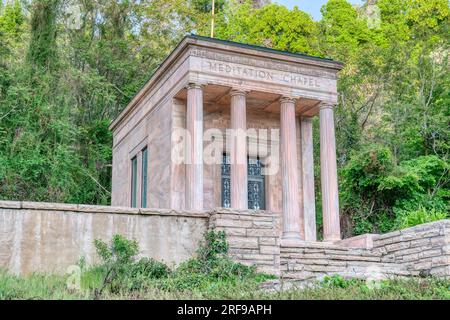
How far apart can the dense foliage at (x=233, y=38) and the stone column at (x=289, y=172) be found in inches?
143

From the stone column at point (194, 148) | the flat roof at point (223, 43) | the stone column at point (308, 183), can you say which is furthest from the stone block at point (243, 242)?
the stone column at point (308, 183)

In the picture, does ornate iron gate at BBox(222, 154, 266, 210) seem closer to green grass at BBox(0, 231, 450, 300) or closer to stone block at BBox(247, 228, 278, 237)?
stone block at BBox(247, 228, 278, 237)

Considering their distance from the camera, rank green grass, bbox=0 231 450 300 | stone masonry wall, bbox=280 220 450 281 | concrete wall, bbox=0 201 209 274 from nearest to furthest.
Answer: green grass, bbox=0 231 450 300 < concrete wall, bbox=0 201 209 274 < stone masonry wall, bbox=280 220 450 281

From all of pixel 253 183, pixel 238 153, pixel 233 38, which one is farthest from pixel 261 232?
pixel 233 38

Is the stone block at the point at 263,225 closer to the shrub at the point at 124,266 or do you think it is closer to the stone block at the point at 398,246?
the shrub at the point at 124,266

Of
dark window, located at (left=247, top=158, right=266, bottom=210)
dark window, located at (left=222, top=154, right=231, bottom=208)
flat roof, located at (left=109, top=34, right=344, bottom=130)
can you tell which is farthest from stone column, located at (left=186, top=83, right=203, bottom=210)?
dark window, located at (left=247, top=158, right=266, bottom=210)

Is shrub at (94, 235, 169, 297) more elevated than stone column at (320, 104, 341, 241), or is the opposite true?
stone column at (320, 104, 341, 241)

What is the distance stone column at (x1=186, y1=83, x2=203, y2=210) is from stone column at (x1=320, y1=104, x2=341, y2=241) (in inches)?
172

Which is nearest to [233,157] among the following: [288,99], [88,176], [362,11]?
[288,99]

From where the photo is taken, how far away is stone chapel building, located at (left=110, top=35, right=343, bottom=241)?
1861 centimetres

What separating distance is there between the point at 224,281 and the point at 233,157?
8423 millimetres

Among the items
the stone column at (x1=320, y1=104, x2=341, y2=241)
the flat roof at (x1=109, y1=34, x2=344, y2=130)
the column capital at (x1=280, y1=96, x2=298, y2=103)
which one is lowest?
the stone column at (x1=320, y1=104, x2=341, y2=241)

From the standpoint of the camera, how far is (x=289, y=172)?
19.4 metres

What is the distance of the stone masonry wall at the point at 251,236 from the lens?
11891 mm
